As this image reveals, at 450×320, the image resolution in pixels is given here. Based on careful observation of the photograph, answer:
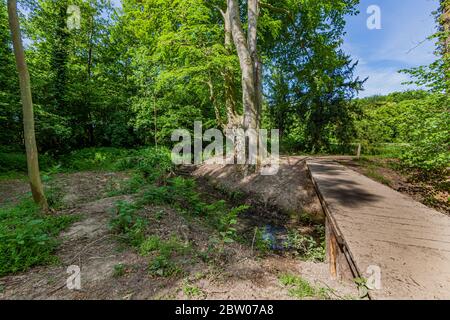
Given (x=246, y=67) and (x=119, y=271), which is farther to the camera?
(x=246, y=67)

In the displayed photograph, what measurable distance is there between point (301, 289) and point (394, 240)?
4.62 ft

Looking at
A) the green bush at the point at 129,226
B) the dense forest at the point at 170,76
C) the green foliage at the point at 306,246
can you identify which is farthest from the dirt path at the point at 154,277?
A: the dense forest at the point at 170,76

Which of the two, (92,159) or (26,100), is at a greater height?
(26,100)

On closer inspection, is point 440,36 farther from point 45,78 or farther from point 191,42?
point 45,78

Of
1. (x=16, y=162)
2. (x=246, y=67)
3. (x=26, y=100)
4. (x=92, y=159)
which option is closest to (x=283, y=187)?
(x=246, y=67)

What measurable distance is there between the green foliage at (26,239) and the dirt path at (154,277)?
13 cm

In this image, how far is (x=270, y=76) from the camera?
14.4 m

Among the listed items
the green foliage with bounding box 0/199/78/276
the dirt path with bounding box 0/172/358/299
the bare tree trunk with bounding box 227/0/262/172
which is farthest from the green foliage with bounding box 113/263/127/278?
the bare tree trunk with bounding box 227/0/262/172

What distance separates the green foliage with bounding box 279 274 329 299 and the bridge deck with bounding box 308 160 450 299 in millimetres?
464

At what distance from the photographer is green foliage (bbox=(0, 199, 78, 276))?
2.66 m

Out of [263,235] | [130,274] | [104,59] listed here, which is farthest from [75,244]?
[104,59]

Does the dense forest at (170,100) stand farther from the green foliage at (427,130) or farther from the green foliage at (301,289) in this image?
the green foliage at (301,289)

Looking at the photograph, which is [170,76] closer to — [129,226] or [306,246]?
[129,226]

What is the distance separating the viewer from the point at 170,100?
33.1 ft
